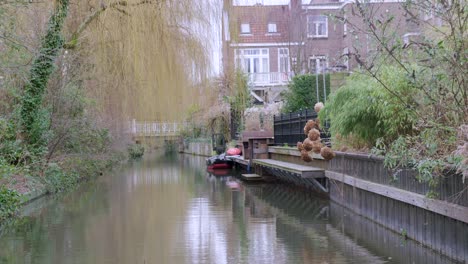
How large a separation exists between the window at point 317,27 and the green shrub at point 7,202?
2520 centimetres

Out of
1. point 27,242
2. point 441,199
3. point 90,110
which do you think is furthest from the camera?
point 90,110

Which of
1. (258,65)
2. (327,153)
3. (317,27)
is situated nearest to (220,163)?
(258,65)

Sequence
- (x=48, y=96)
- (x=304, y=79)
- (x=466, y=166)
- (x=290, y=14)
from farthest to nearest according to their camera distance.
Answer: (x=290, y=14), (x=304, y=79), (x=48, y=96), (x=466, y=166)

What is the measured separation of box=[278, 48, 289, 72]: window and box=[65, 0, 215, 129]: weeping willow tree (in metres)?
18.5

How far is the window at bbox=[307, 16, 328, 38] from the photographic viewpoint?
35.2 metres

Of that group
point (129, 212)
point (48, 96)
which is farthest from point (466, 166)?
point (48, 96)

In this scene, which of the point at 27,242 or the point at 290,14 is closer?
the point at 27,242

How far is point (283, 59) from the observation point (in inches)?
1453

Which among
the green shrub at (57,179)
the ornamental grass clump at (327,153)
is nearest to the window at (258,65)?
the green shrub at (57,179)

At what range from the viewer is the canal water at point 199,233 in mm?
9320

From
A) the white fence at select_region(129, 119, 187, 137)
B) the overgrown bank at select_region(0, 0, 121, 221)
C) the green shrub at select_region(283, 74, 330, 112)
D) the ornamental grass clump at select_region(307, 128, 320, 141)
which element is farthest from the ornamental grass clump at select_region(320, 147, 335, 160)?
the green shrub at select_region(283, 74, 330, 112)

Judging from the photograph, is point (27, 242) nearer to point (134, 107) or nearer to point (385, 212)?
point (385, 212)

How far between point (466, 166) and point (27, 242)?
7456mm

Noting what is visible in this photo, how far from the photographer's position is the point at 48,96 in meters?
19.8
